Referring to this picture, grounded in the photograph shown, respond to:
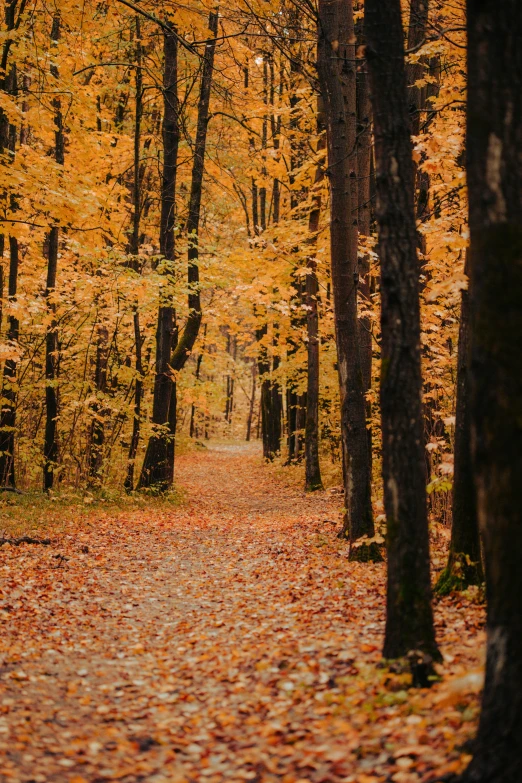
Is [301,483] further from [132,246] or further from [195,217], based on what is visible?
[132,246]

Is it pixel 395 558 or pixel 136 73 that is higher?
pixel 136 73

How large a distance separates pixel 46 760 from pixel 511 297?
424 centimetres

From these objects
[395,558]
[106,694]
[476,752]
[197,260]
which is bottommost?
[106,694]

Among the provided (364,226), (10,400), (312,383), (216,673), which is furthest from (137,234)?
(216,673)

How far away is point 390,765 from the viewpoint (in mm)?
3609

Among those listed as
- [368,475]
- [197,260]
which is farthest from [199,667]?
[197,260]

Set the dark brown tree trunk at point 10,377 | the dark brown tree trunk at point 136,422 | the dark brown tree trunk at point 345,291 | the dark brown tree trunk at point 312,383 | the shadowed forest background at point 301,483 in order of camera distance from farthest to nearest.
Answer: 1. the dark brown tree trunk at point 312,383
2. the dark brown tree trunk at point 136,422
3. the dark brown tree trunk at point 10,377
4. the dark brown tree trunk at point 345,291
5. the shadowed forest background at point 301,483

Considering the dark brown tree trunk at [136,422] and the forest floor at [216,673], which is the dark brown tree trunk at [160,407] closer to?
the dark brown tree trunk at [136,422]

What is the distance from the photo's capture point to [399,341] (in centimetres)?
455

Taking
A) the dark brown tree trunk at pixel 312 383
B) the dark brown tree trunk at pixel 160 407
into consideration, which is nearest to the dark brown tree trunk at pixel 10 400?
the dark brown tree trunk at pixel 160 407

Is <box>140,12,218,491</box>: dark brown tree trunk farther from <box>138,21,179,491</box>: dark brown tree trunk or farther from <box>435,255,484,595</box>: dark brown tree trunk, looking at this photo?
<box>435,255,484,595</box>: dark brown tree trunk

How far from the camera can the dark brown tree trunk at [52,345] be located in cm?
1373

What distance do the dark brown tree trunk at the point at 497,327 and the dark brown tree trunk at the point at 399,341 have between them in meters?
1.06

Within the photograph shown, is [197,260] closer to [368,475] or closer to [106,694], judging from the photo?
[368,475]
